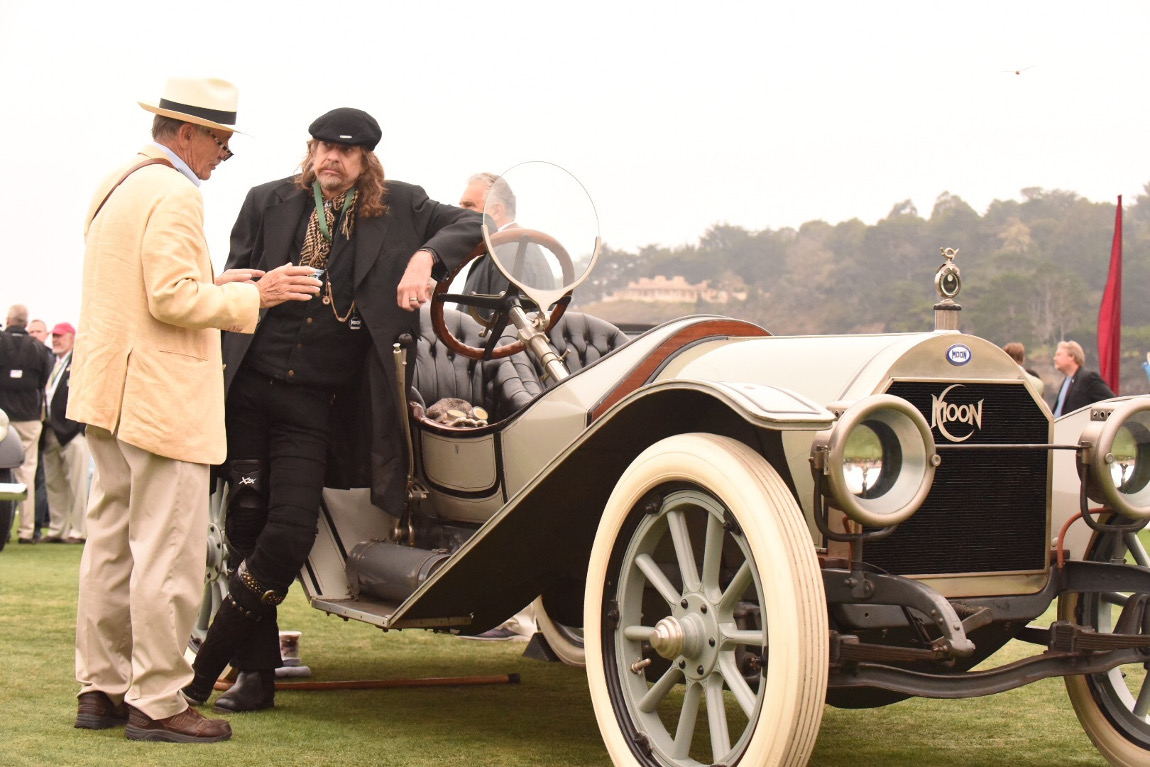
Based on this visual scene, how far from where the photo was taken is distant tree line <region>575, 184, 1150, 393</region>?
22125 mm

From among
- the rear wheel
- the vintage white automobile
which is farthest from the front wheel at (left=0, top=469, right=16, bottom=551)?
the rear wheel

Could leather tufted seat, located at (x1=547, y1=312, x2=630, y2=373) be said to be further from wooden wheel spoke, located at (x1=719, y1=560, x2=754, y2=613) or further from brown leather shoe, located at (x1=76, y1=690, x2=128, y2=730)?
wooden wheel spoke, located at (x1=719, y1=560, x2=754, y2=613)

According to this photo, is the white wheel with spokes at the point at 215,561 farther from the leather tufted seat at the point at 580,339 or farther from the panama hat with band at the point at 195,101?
the panama hat with band at the point at 195,101

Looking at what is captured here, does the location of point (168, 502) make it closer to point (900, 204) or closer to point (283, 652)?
point (283, 652)

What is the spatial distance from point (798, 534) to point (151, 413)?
1.80 m

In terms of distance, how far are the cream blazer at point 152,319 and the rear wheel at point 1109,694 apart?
2.31 metres

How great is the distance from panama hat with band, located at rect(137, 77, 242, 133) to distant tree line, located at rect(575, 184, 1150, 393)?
17963 mm

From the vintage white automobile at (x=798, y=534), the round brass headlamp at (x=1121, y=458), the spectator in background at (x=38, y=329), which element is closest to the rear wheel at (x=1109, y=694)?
the vintage white automobile at (x=798, y=534)

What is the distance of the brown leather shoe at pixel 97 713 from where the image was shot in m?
3.57

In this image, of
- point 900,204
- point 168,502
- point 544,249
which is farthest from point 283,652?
point 900,204

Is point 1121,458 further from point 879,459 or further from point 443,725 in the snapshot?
point 443,725

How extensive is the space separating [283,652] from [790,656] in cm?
284

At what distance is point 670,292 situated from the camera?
26.9 metres

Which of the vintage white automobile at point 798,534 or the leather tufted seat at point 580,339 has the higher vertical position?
the leather tufted seat at point 580,339
